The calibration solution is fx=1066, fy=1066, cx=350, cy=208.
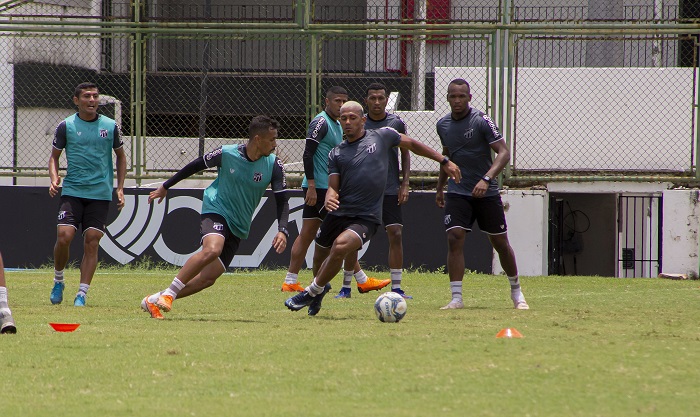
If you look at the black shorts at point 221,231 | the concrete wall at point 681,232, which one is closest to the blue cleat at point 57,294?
the black shorts at point 221,231

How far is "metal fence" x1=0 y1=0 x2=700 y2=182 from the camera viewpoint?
15359 mm

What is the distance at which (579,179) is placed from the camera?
15.3 m

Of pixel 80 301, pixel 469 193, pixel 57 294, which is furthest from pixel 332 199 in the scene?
pixel 57 294

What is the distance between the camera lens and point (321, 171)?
39.3 feet

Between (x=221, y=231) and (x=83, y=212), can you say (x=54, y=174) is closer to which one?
(x=83, y=212)

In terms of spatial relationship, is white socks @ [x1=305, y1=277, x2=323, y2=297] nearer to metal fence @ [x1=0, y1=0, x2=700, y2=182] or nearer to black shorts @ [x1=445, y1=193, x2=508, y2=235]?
black shorts @ [x1=445, y1=193, x2=508, y2=235]

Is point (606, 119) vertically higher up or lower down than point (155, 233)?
higher up

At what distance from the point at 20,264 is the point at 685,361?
11624mm

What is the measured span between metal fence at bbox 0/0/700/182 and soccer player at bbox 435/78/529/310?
16.1 feet

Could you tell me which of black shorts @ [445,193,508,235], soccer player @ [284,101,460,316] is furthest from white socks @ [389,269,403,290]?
soccer player @ [284,101,460,316]

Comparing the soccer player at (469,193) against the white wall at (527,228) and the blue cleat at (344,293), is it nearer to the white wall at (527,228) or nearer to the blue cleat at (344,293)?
the blue cleat at (344,293)

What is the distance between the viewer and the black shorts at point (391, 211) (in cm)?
1140

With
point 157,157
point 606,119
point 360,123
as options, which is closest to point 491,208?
point 360,123

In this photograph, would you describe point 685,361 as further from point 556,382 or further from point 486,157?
point 486,157
